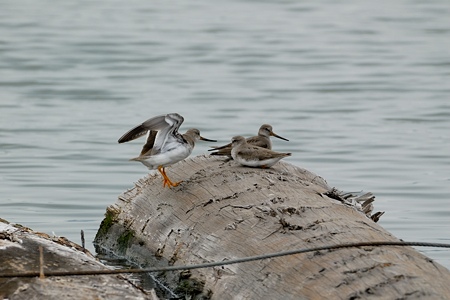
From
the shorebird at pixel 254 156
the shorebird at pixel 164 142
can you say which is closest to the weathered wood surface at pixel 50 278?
the shorebird at pixel 164 142

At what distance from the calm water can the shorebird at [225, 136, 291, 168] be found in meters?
2.65

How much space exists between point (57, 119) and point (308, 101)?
490cm

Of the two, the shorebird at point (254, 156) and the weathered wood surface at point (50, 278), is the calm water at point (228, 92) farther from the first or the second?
the weathered wood surface at point (50, 278)

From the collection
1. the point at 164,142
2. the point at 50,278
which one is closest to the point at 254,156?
the point at 164,142

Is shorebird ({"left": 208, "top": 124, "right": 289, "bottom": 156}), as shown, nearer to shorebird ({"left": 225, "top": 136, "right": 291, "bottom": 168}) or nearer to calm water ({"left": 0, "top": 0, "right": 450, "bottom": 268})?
shorebird ({"left": 225, "top": 136, "right": 291, "bottom": 168})

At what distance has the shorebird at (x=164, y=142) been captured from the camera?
8617 millimetres

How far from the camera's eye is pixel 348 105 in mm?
20031

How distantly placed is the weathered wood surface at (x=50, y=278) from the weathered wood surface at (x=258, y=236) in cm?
76

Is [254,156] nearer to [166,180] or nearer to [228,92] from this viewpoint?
[166,180]

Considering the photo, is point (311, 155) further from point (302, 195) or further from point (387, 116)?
point (302, 195)

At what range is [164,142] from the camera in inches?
348

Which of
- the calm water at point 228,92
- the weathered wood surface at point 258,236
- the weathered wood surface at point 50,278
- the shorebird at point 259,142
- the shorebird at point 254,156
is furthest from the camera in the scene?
the calm water at point 228,92

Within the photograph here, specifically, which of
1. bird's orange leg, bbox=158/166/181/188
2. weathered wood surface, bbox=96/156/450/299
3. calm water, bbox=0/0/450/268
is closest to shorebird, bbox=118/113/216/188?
bird's orange leg, bbox=158/166/181/188

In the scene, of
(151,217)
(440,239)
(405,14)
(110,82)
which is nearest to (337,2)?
(405,14)
